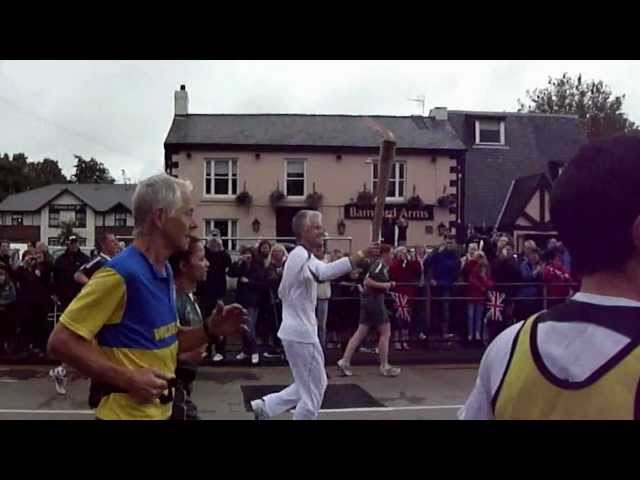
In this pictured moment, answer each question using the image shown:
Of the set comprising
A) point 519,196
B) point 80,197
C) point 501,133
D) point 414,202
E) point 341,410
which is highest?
point 501,133

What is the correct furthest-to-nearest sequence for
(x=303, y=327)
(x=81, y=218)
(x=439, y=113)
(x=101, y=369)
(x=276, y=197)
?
(x=81, y=218) → (x=439, y=113) → (x=276, y=197) → (x=303, y=327) → (x=101, y=369)

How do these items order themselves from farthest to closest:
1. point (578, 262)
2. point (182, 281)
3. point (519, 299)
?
point (519, 299) → point (182, 281) → point (578, 262)

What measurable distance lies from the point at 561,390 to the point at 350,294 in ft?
38.4

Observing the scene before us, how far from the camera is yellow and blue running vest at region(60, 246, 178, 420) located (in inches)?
119

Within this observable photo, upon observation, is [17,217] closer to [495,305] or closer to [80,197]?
[80,197]

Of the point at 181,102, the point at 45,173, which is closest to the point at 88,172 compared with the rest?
the point at 45,173

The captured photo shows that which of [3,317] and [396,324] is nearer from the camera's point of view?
[3,317]

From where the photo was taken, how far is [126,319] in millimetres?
3148

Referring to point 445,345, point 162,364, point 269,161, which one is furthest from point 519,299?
point 269,161

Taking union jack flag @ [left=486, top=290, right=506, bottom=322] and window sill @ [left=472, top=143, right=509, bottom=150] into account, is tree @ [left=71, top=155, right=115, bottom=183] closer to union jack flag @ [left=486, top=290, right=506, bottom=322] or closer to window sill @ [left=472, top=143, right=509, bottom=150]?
window sill @ [left=472, top=143, right=509, bottom=150]
